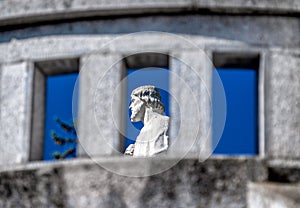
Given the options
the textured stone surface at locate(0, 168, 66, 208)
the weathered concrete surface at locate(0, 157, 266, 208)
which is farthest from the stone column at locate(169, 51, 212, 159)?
the textured stone surface at locate(0, 168, 66, 208)

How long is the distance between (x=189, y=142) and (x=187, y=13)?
131cm

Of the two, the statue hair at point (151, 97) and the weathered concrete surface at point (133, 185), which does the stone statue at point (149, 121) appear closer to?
the statue hair at point (151, 97)

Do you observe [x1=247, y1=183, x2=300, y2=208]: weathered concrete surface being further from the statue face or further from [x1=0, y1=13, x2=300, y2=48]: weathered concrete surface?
[x1=0, y1=13, x2=300, y2=48]: weathered concrete surface

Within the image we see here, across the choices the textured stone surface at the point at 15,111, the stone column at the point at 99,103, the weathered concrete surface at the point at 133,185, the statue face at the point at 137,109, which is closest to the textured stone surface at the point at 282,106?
the weathered concrete surface at the point at 133,185

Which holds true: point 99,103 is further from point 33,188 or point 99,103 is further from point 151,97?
point 33,188

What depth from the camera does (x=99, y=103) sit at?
46.9ft

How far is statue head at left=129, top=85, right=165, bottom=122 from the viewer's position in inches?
572

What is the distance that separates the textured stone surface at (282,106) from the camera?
1406 centimetres

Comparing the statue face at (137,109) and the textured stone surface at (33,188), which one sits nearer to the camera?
the textured stone surface at (33,188)

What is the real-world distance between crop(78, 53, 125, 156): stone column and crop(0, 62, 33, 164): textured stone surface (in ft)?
1.69

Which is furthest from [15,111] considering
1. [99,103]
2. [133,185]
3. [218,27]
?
[218,27]

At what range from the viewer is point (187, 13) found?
1459 centimetres

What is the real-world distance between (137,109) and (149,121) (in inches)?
6.1

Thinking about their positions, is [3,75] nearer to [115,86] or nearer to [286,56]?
[115,86]
